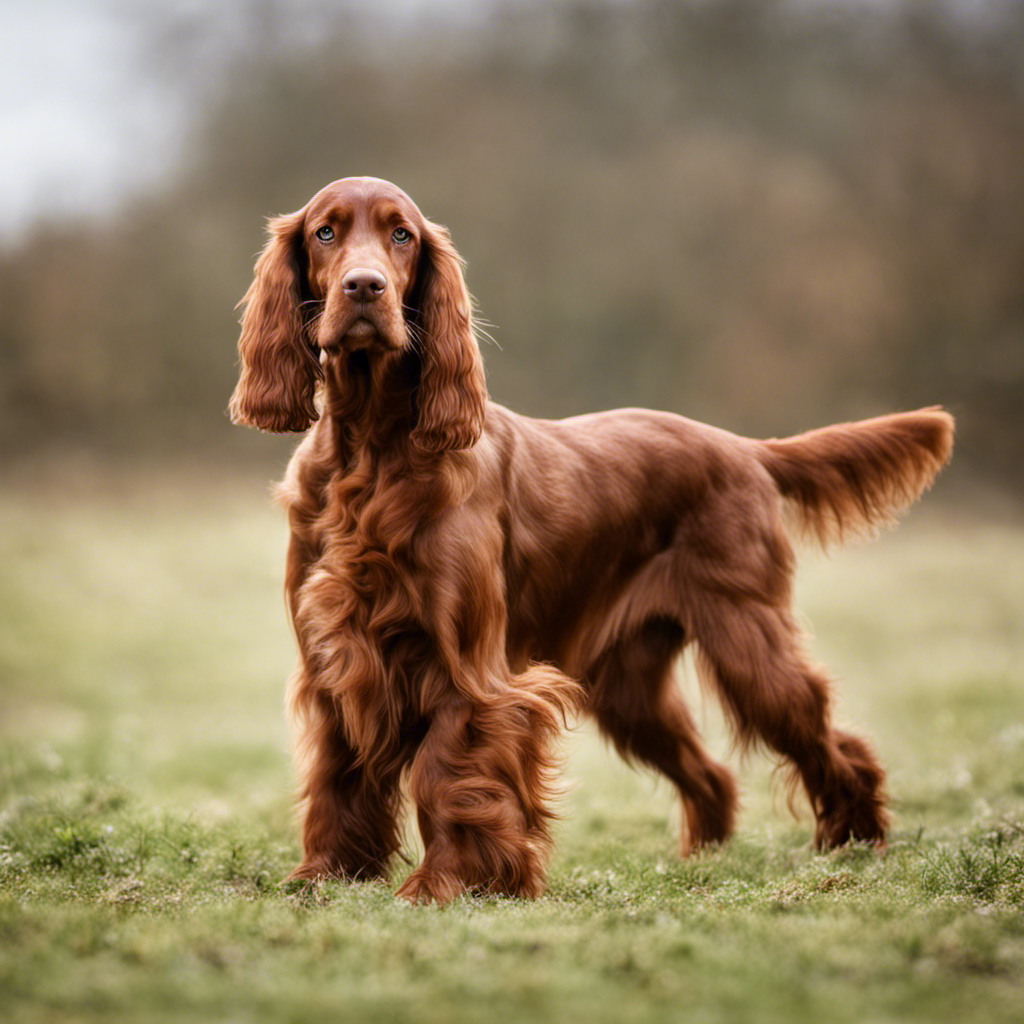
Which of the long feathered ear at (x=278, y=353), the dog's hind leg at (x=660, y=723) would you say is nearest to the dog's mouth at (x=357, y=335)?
the long feathered ear at (x=278, y=353)

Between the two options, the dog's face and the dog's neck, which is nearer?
the dog's face

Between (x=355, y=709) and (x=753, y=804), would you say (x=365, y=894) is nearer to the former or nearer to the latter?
(x=355, y=709)

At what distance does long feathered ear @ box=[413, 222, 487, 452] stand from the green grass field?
1046mm

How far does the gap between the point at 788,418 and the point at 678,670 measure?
10431 millimetres

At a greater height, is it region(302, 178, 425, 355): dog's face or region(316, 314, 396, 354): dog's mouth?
region(302, 178, 425, 355): dog's face

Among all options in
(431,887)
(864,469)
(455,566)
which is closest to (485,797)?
(431,887)

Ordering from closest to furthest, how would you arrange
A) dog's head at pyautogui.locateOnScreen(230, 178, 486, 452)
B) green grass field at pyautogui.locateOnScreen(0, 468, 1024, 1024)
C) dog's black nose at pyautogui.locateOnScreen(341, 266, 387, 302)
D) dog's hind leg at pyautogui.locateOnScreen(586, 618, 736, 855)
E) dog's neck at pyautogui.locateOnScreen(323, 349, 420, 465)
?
1. green grass field at pyautogui.locateOnScreen(0, 468, 1024, 1024)
2. dog's black nose at pyautogui.locateOnScreen(341, 266, 387, 302)
3. dog's head at pyautogui.locateOnScreen(230, 178, 486, 452)
4. dog's neck at pyautogui.locateOnScreen(323, 349, 420, 465)
5. dog's hind leg at pyautogui.locateOnScreen(586, 618, 736, 855)

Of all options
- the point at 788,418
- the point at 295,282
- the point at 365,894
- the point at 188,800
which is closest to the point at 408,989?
the point at 365,894

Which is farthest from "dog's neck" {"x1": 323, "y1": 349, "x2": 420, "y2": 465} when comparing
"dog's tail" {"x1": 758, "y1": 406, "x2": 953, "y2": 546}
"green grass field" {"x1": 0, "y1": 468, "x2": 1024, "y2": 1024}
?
"dog's tail" {"x1": 758, "y1": 406, "x2": 953, "y2": 546}

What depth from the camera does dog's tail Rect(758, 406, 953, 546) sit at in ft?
13.8

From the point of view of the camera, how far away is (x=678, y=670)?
4426 mm

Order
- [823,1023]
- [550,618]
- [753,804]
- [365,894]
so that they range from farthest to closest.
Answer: [753,804] < [550,618] < [365,894] < [823,1023]

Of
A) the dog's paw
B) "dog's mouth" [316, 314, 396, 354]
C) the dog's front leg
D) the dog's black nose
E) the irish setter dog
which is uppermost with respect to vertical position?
the dog's black nose

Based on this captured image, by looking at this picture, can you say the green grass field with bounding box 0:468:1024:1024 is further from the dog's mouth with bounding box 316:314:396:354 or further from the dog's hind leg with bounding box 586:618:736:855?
the dog's mouth with bounding box 316:314:396:354
